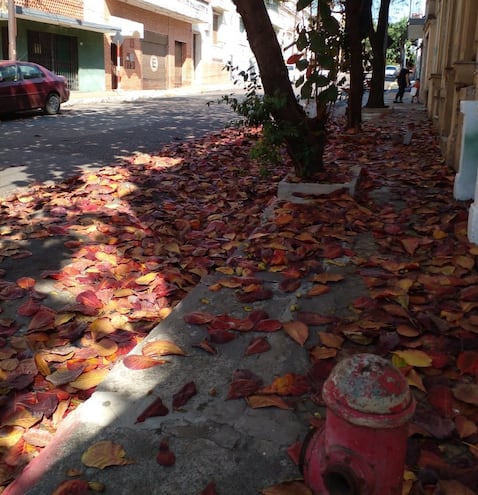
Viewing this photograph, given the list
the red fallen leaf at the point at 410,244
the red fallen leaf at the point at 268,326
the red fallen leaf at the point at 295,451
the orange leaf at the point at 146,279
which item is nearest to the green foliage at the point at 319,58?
the red fallen leaf at the point at 410,244

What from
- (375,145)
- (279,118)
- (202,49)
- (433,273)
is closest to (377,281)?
(433,273)

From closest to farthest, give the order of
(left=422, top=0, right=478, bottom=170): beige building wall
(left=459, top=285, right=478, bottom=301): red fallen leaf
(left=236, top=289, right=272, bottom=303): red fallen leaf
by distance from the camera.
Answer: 1. (left=459, top=285, right=478, bottom=301): red fallen leaf
2. (left=236, top=289, right=272, bottom=303): red fallen leaf
3. (left=422, top=0, right=478, bottom=170): beige building wall

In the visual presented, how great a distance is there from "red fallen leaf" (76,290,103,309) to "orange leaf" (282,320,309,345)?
1.40 m

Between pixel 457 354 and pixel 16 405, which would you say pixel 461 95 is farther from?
pixel 16 405

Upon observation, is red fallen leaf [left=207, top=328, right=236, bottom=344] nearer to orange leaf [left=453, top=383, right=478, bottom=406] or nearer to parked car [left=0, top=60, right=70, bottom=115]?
orange leaf [left=453, top=383, right=478, bottom=406]

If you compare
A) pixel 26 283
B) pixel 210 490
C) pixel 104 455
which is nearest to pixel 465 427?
pixel 210 490

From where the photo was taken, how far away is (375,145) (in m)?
9.23

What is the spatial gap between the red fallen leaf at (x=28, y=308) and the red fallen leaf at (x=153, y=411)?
165 centimetres

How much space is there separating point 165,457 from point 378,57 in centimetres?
1520

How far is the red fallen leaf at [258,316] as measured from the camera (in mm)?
3113

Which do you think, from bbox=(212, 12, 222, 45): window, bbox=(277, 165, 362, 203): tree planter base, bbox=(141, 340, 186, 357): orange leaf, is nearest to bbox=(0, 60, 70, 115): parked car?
bbox=(277, 165, 362, 203): tree planter base

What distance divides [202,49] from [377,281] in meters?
40.8

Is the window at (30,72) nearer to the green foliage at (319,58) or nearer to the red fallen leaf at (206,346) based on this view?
the green foliage at (319,58)

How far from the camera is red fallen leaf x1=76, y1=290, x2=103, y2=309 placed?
12.5 ft
